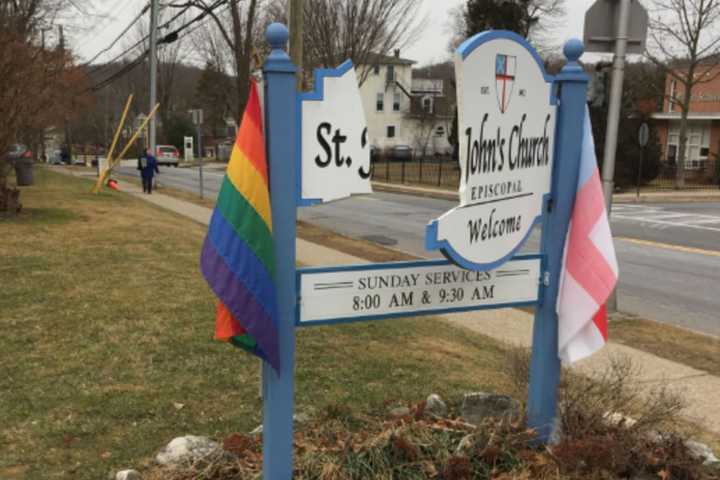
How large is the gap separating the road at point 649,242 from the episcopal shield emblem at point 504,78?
557 centimetres

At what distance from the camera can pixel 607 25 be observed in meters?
7.20

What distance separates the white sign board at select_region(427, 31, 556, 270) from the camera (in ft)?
10.1

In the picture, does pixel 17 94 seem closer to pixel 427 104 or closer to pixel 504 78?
pixel 504 78

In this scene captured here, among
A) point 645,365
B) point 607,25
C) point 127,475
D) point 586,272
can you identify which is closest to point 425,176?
point 607,25

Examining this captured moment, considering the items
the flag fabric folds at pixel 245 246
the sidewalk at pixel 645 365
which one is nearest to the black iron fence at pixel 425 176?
the sidewalk at pixel 645 365

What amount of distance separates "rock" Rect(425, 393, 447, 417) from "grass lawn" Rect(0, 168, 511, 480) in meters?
0.36

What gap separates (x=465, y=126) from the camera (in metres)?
3.09

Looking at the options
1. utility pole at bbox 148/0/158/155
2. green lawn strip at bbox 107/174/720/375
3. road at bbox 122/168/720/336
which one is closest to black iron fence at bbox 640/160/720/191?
road at bbox 122/168/720/336

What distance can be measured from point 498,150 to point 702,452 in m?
2.09

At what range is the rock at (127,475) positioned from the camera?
11.1 feet

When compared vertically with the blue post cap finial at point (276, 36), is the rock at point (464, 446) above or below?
below

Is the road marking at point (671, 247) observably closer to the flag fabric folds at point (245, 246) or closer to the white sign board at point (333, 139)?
the white sign board at point (333, 139)

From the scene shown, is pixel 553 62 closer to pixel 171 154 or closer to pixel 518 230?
pixel 171 154

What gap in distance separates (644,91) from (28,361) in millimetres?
43523
